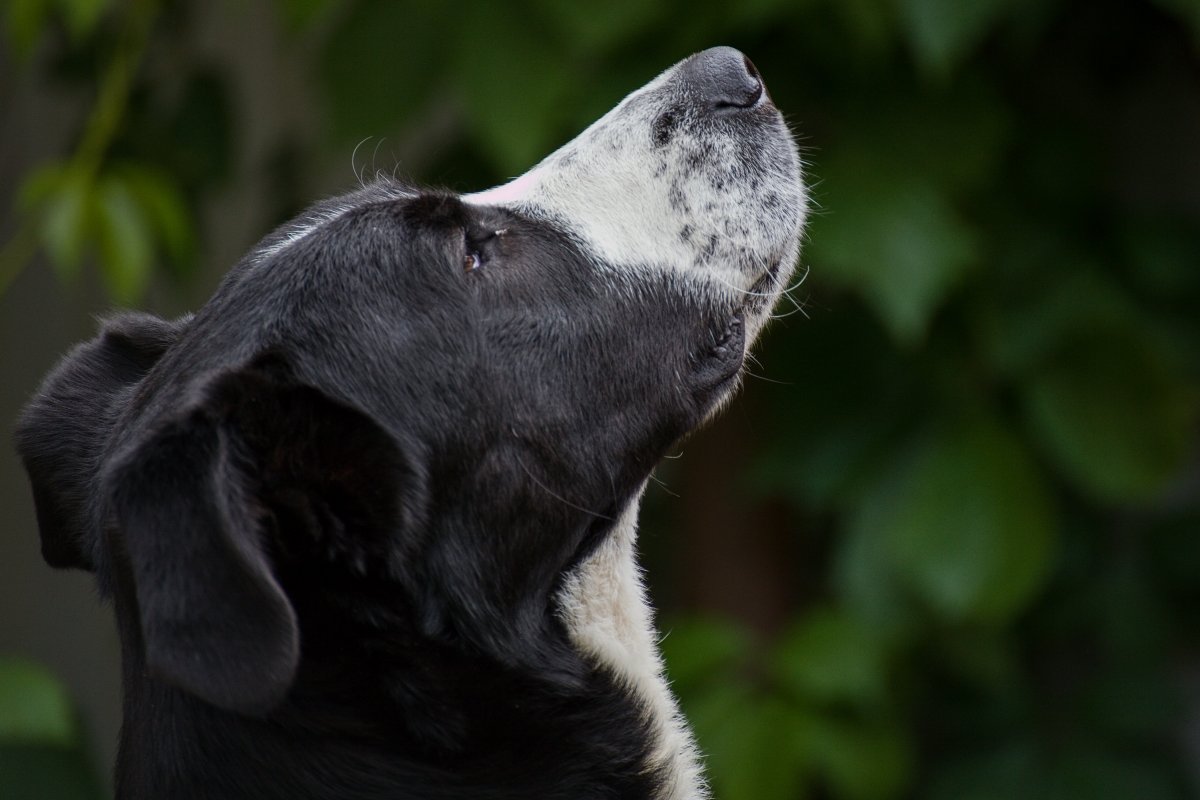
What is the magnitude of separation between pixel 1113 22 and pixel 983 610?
1.34 meters

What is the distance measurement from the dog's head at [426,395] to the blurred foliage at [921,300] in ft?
2.50

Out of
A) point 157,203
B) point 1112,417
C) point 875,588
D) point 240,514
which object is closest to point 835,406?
point 875,588

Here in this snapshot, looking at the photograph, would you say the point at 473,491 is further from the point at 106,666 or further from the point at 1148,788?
the point at 106,666

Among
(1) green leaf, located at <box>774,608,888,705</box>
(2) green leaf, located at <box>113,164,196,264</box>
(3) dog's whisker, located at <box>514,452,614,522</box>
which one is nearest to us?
(3) dog's whisker, located at <box>514,452,614,522</box>

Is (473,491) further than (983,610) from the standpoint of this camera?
No

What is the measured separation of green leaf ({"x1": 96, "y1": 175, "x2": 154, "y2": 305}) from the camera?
2.44m

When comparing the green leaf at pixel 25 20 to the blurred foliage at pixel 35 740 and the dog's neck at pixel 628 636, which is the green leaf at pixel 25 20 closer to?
the blurred foliage at pixel 35 740

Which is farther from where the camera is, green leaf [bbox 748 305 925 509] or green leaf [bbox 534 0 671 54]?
green leaf [bbox 748 305 925 509]

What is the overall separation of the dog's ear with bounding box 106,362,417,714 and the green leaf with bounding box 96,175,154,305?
97cm

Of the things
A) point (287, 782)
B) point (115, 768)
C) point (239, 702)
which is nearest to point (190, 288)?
point (115, 768)

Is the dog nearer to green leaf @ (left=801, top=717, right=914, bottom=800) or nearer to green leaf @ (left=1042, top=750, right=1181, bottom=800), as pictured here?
green leaf @ (left=801, top=717, right=914, bottom=800)

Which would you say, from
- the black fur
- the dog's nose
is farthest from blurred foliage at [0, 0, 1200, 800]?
the black fur

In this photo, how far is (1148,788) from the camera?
3227mm

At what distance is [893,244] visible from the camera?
2.78 m
